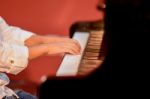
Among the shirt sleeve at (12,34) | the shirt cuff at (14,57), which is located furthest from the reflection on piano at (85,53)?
the shirt sleeve at (12,34)

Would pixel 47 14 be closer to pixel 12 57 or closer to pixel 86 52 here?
pixel 86 52

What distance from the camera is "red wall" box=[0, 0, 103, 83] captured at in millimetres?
1950

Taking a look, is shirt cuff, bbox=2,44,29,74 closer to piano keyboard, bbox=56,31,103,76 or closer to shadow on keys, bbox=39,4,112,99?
piano keyboard, bbox=56,31,103,76

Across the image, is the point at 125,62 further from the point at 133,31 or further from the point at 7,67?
the point at 7,67

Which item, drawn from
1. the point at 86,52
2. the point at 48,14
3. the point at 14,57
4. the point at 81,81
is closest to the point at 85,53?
the point at 86,52

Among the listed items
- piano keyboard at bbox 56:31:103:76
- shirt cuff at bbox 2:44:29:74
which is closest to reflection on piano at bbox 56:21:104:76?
piano keyboard at bbox 56:31:103:76

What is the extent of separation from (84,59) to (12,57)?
234mm

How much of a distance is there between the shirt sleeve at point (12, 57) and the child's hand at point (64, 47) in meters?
0.09

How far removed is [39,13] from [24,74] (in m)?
0.35

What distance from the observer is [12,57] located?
3.81 ft

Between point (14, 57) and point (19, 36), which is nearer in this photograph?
point (14, 57)

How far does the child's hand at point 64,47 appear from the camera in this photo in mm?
1224

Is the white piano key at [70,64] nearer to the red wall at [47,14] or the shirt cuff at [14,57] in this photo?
the shirt cuff at [14,57]

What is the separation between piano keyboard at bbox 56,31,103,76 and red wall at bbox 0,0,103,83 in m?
0.47
